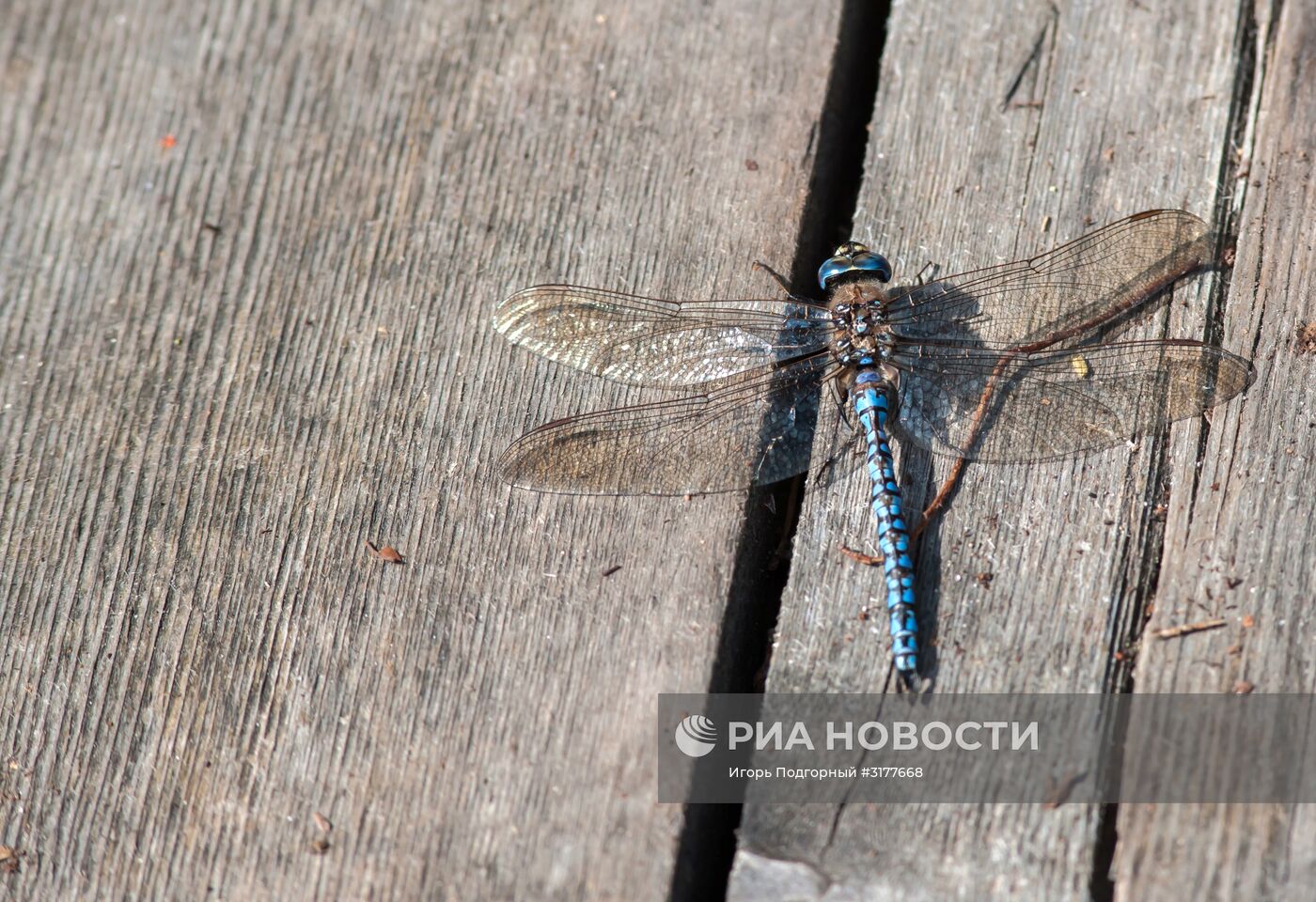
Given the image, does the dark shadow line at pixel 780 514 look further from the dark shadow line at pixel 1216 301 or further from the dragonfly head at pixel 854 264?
the dark shadow line at pixel 1216 301

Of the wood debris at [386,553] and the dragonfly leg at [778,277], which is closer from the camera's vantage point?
the wood debris at [386,553]

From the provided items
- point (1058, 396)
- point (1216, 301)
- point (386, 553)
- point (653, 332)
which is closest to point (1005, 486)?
point (1058, 396)

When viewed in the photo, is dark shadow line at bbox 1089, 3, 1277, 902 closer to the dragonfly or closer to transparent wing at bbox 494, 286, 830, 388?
the dragonfly

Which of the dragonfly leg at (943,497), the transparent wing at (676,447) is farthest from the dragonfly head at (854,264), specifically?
the dragonfly leg at (943,497)

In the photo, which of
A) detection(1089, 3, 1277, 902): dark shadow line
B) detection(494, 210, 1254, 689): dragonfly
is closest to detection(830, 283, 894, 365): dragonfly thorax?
detection(494, 210, 1254, 689): dragonfly

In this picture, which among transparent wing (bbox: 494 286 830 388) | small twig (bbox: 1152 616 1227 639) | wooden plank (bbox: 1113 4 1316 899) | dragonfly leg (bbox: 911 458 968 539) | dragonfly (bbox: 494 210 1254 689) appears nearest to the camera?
wooden plank (bbox: 1113 4 1316 899)

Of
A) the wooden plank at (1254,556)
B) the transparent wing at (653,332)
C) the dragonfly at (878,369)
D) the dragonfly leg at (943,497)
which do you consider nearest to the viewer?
the wooden plank at (1254,556)

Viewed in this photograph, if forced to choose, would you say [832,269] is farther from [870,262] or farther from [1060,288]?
[1060,288]

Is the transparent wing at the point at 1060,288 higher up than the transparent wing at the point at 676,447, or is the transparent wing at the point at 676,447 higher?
the transparent wing at the point at 1060,288
